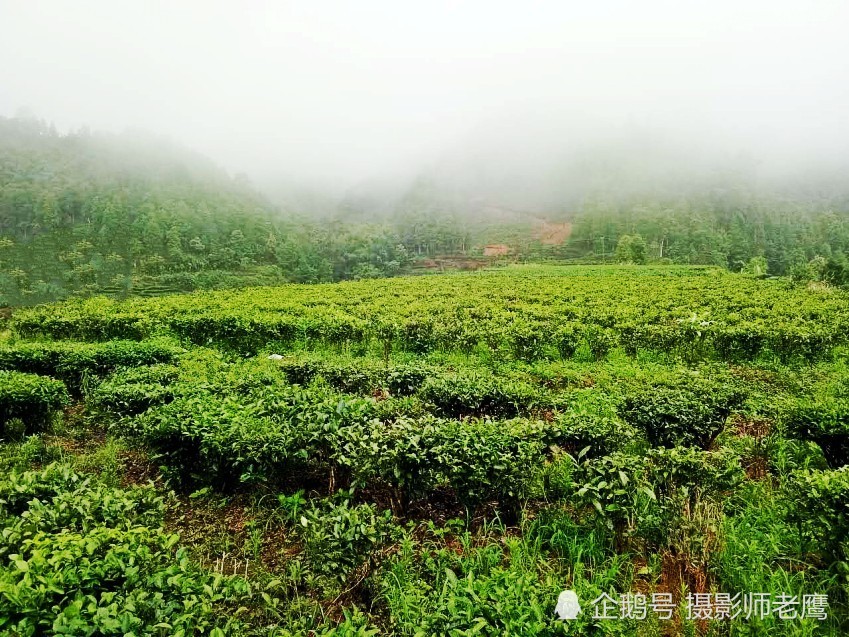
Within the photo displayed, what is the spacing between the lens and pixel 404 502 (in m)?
4.77

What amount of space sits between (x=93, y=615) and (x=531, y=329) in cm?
1177

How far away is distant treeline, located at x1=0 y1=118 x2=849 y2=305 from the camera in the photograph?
67312 millimetres

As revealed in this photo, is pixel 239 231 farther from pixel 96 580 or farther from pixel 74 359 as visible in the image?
pixel 96 580

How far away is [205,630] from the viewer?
2656 millimetres

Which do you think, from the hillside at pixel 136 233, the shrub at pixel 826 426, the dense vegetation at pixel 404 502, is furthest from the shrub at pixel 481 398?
the hillside at pixel 136 233

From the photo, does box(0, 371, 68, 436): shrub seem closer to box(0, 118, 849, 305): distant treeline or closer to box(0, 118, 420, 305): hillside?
box(0, 118, 849, 305): distant treeline

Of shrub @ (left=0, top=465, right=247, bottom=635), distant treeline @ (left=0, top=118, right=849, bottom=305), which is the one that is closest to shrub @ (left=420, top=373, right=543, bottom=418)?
shrub @ (left=0, top=465, right=247, bottom=635)

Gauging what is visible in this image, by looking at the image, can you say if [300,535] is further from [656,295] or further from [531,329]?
[656,295]

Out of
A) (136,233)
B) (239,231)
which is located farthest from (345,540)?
(239,231)

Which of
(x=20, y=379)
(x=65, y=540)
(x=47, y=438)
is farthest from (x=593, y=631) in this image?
(x=20, y=379)

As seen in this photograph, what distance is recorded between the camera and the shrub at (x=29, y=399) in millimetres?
6984

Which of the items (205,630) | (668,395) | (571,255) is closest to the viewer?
(205,630)

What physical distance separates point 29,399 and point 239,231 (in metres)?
89.9

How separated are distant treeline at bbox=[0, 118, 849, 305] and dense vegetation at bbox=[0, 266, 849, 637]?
44.8 meters
